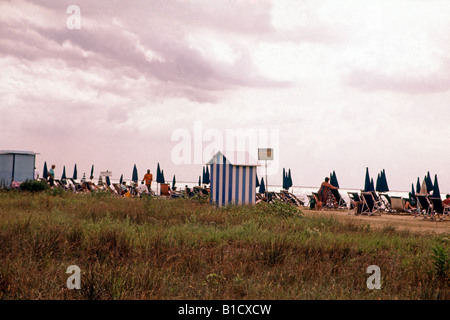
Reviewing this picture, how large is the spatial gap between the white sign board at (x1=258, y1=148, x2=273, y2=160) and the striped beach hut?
2.60 ft

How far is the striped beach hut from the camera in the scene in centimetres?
1354

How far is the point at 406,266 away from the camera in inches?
218

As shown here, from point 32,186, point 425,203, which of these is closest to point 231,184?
point 425,203

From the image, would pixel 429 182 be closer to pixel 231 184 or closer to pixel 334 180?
pixel 334 180

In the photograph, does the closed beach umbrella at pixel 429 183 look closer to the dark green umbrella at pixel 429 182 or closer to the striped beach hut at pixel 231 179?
the dark green umbrella at pixel 429 182

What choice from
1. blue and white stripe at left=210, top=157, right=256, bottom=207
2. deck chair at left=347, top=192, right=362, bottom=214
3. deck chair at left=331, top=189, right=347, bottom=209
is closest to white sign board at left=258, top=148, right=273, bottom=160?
blue and white stripe at left=210, top=157, right=256, bottom=207

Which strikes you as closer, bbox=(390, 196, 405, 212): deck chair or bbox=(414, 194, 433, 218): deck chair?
bbox=(414, 194, 433, 218): deck chair

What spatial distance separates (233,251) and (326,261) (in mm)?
1337

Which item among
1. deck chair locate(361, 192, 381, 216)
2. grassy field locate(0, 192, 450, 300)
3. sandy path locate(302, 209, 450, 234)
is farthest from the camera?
deck chair locate(361, 192, 381, 216)

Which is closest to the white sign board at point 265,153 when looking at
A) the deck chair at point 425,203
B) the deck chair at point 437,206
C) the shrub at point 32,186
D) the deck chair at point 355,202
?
the deck chair at point 355,202

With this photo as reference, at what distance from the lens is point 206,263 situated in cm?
534

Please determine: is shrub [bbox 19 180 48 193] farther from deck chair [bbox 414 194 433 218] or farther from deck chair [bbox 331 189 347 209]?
deck chair [bbox 414 194 433 218]
